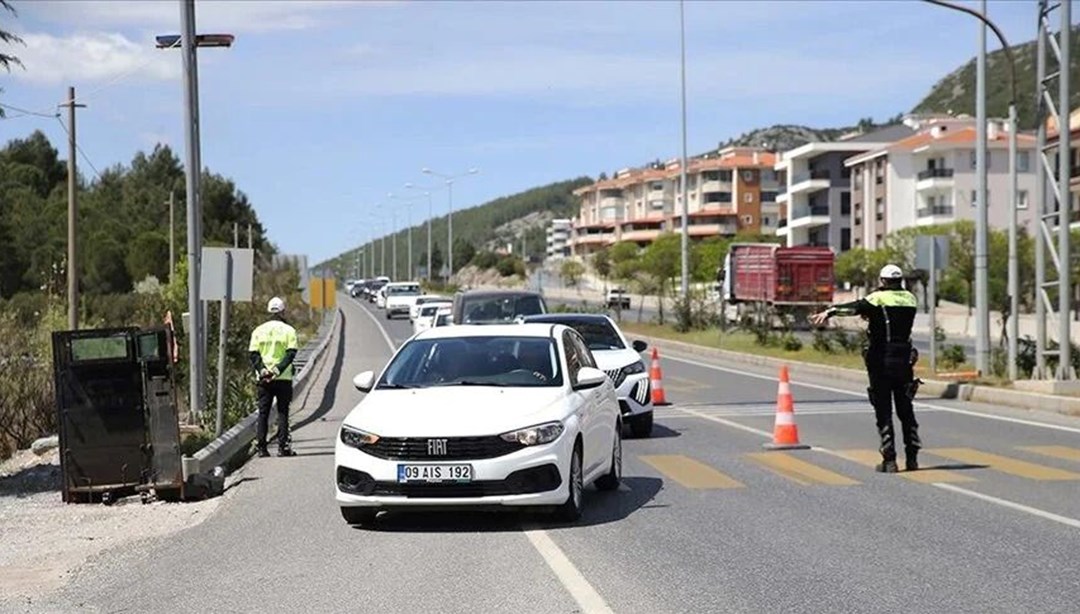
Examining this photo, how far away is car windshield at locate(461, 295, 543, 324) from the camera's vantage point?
28.2 metres

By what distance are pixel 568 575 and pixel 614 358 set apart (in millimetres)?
10078

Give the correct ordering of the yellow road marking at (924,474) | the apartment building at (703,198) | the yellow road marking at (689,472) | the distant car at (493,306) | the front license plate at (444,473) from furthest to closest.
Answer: the apartment building at (703,198), the distant car at (493,306), the yellow road marking at (924,474), the yellow road marking at (689,472), the front license plate at (444,473)

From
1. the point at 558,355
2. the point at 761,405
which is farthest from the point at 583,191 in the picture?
the point at 558,355

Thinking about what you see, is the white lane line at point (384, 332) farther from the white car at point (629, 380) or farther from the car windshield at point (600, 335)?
the white car at point (629, 380)

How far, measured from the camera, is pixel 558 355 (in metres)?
12.2

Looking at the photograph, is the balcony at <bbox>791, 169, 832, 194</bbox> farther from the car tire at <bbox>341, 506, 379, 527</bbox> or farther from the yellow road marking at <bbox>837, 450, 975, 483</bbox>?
the car tire at <bbox>341, 506, 379, 527</bbox>

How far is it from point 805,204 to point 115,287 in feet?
207

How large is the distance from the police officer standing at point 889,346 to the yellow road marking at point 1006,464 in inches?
50.7

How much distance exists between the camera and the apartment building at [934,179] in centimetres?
9275

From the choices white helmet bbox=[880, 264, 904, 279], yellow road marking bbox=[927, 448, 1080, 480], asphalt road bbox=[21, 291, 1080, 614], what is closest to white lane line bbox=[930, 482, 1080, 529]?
asphalt road bbox=[21, 291, 1080, 614]

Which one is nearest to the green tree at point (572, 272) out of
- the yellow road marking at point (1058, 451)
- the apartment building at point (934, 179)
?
the apartment building at point (934, 179)

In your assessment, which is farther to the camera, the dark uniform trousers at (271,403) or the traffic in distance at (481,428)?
the dark uniform trousers at (271,403)

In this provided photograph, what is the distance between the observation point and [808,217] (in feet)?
380

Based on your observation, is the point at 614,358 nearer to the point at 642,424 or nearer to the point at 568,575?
the point at 642,424
